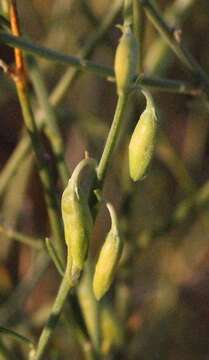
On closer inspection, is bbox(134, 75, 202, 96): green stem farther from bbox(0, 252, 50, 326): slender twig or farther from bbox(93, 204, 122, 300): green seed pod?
bbox(0, 252, 50, 326): slender twig

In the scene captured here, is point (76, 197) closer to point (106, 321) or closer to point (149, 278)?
point (106, 321)

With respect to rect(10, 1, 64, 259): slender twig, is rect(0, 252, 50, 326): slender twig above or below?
below

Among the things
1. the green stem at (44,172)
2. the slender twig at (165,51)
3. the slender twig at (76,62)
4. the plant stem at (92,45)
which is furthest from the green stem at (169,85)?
the slender twig at (165,51)

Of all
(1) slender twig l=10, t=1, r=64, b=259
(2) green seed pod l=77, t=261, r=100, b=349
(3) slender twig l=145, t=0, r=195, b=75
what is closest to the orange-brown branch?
(1) slender twig l=10, t=1, r=64, b=259

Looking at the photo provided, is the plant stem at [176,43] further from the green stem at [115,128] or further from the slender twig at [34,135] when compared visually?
the green stem at [115,128]

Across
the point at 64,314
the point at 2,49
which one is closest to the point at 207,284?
the point at 2,49
